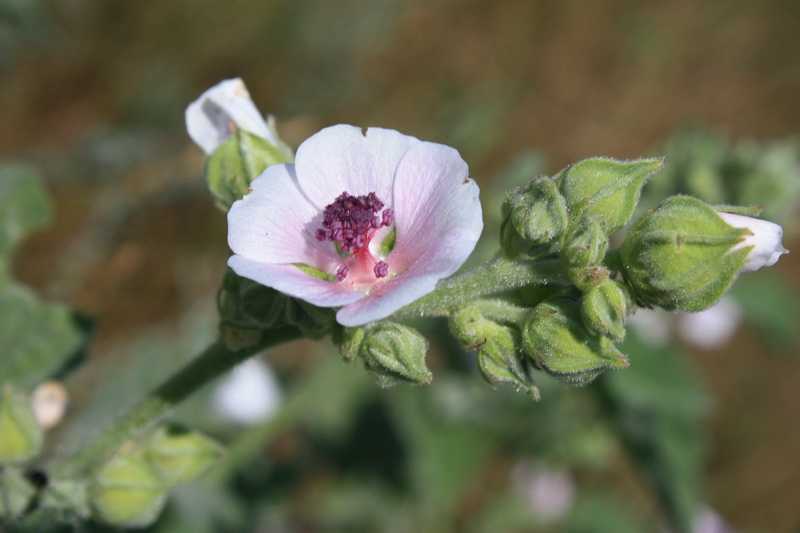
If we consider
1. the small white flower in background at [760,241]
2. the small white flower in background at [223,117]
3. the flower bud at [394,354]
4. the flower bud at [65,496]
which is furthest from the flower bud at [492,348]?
the flower bud at [65,496]

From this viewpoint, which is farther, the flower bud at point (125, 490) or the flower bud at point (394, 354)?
the flower bud at point (125, 490)

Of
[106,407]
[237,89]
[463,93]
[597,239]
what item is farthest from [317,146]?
[463,93]

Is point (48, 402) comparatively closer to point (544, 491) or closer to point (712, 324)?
point (544, 491)

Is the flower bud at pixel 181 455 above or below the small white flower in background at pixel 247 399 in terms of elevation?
above

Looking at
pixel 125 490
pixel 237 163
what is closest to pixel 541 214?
pixel 237 163

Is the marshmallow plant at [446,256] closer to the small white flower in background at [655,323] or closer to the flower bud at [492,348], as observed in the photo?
the flower bud at [492,348]

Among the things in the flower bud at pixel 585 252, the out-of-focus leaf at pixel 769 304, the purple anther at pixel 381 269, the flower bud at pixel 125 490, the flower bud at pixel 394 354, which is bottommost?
the out-of-focus leaf at pixel 769 304
